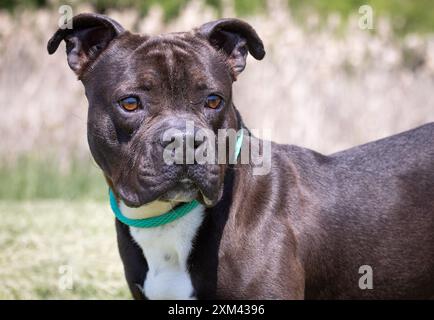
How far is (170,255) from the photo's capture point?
154 inches

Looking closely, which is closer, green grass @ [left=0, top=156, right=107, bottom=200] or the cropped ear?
the cropped ear

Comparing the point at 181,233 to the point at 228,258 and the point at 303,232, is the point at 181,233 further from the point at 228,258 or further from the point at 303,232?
the point at 303,232

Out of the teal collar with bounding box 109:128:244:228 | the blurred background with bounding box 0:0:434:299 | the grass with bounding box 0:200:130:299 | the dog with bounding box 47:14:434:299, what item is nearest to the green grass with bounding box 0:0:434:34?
the blurred background with bounding box 0:0:434:299

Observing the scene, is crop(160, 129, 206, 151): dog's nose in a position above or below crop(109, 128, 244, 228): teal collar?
above

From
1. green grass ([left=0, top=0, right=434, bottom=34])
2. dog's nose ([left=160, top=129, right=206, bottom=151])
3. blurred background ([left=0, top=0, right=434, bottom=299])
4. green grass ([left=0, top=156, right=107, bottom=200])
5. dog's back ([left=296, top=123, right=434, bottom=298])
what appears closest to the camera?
dog's nose ([left=160, top=129, right=206, bottom=151])

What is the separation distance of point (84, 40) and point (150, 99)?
0.72 m

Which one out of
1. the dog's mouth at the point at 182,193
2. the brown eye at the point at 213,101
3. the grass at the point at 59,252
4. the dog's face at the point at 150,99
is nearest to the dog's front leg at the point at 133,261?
the dog's face at the point at 150,99

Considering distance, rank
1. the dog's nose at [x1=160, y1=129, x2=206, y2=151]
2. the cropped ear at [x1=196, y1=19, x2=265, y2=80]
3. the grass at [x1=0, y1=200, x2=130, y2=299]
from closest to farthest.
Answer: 1. the dog's nose at [x1=160, y1=129, x2=206, y2=151]
2. the cropped ear at [x1=196, y1=19, x2=265, y2=80]
3. the grass at [x1=0, y1=200, x2=130, y2=299]

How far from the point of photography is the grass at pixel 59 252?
227 inches

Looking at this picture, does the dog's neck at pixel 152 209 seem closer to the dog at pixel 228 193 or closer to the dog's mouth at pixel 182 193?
the dog at pixel 228 193

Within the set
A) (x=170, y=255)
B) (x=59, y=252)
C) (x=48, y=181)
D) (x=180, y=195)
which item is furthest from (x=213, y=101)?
(x=48, y=181)

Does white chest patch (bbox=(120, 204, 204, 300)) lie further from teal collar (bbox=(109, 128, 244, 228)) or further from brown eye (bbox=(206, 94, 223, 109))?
brown eye (bbox=(206, 94, 223, 109))

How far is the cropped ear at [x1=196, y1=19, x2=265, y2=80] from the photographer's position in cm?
427

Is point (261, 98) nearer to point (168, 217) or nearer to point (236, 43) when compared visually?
point (236, 43)
